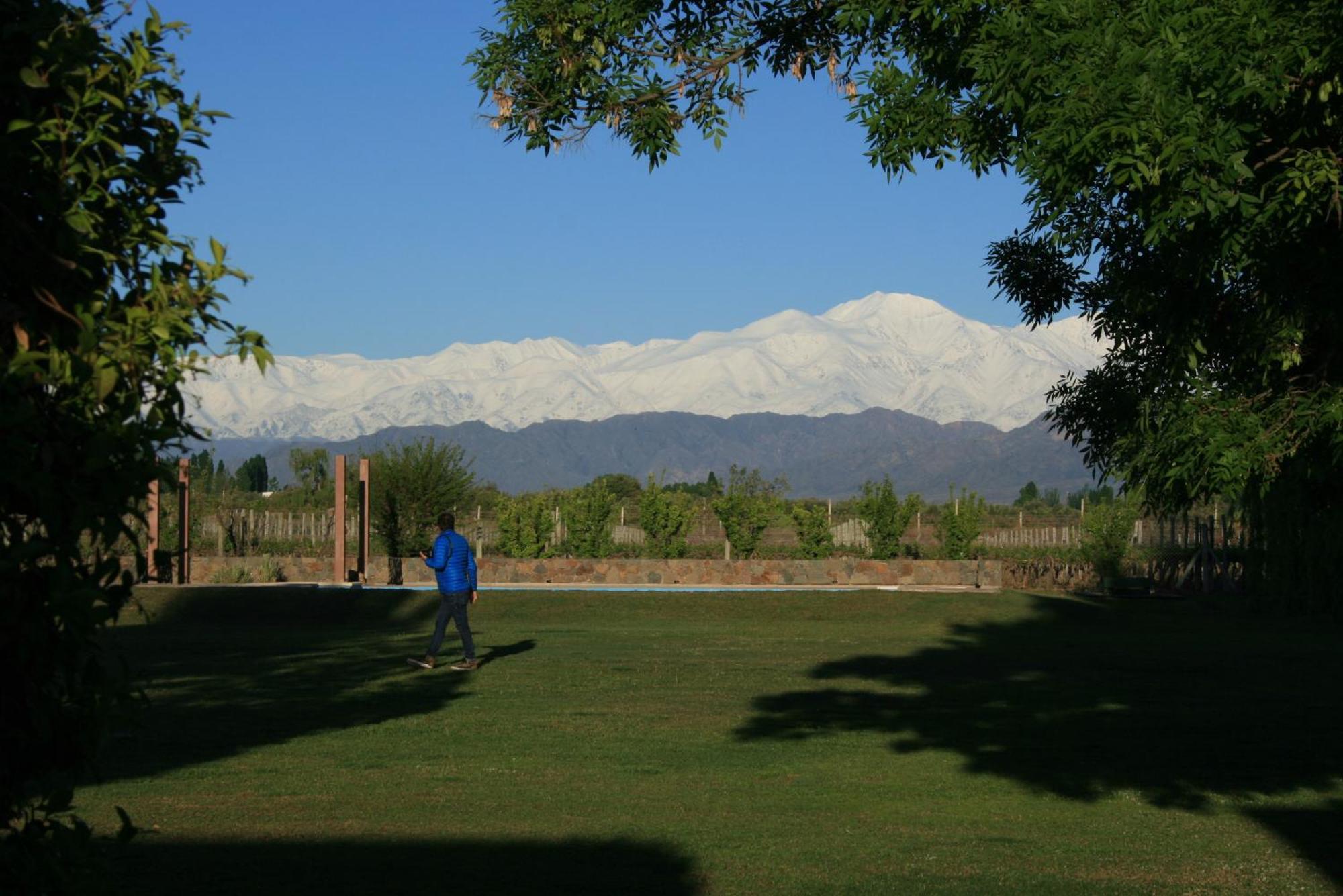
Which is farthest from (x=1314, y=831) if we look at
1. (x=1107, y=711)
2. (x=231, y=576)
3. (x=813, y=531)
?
(x=813, y=531)

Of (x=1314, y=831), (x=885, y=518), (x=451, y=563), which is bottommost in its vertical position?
(x=1314, y=831)

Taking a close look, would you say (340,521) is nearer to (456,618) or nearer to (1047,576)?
(456,618)

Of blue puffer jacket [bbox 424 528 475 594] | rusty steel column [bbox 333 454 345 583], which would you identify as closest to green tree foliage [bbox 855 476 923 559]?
rusty steel column [bbox 333 454 345 583]

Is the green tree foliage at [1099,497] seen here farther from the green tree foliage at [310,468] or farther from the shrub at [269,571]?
the green tree foliage at [310,468]

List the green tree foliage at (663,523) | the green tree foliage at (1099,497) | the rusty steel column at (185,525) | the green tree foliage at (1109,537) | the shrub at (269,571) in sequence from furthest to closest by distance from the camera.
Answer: the green tree foliage at (663,523)
the green tree foliage at (1109,537)
the green tree foliage at (1099,497)
the shrub at (269,571)
the rusty steel column at (185,525)

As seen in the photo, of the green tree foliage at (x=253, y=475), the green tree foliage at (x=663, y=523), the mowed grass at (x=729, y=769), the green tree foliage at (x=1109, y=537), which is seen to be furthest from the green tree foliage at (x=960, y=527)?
the green tree foliage at (x=253, y=475)

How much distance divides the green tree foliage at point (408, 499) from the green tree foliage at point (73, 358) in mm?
38581

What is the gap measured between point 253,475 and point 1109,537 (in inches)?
3078

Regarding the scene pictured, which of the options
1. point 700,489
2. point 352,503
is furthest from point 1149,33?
point 700,489

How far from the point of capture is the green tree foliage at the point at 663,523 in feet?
143

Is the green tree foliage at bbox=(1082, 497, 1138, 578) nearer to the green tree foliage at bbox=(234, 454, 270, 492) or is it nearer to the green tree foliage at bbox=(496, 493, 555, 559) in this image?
the green tree foliage at bbox=(496, 493, 555, 559)

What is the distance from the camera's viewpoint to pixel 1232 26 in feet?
25.6

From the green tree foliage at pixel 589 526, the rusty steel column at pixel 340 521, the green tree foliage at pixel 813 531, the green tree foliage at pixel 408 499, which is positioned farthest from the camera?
the green tree foliage at pixel 589 526

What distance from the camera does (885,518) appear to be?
42781mm
